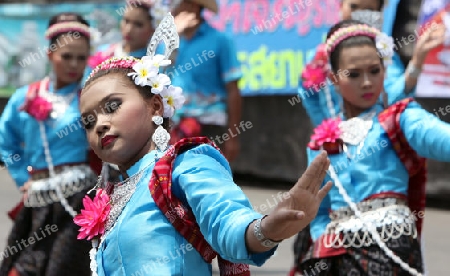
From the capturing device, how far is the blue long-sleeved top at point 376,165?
409cm

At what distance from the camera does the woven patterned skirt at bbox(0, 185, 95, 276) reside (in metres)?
5.44

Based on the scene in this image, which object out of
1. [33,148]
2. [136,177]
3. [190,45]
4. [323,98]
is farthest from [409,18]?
[136,177]

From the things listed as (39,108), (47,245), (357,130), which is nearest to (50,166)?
(39,108)

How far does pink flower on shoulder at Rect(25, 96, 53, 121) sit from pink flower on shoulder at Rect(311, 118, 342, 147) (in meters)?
1.75

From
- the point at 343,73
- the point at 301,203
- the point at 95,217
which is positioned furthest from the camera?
the point at 343,73

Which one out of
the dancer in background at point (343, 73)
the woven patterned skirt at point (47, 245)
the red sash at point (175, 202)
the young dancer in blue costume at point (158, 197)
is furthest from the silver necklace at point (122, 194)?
the woven patterned skirt at point (47, 245)

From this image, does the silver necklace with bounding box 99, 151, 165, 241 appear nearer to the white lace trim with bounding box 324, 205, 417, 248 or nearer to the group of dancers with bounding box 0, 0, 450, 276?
the group of dancers with bounding box 0, 0, 450, 276

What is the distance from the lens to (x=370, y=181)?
4312mm

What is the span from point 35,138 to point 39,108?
18 centimetres

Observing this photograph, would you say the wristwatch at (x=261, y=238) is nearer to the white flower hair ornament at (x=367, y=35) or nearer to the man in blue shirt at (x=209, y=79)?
the white flower hair ornament at (x=367, y=35)

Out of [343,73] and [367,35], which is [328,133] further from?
[367,35]

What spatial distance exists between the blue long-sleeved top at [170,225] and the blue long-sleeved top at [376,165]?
5.19 feet

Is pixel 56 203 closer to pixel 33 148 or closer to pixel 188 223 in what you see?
pixel 33 148

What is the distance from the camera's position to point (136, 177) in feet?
9.22
